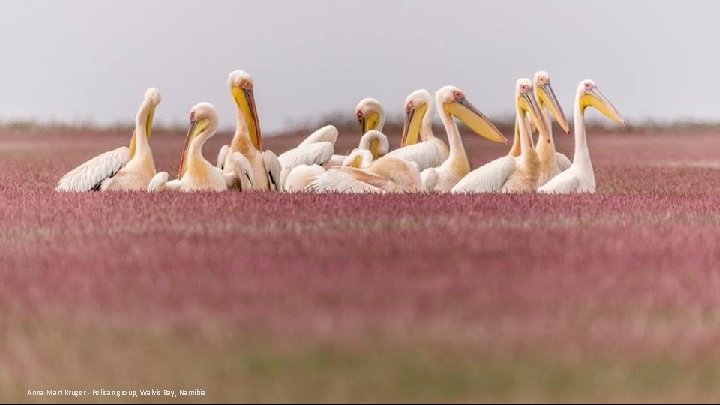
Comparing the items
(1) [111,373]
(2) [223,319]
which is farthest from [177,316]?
(1) [111,373]

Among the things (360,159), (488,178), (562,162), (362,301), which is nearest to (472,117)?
(562,162)

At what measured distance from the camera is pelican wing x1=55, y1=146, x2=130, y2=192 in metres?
14.3

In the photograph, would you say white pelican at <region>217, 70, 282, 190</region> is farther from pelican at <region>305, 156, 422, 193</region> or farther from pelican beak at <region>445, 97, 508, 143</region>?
pelican beak at <region>445, 97, 508, 143</region>

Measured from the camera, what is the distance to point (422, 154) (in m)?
15.4

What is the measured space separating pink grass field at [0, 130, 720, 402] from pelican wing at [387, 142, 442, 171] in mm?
3926

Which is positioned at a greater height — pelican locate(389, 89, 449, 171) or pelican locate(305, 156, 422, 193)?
pelican locate(389, 89, 449, 171)

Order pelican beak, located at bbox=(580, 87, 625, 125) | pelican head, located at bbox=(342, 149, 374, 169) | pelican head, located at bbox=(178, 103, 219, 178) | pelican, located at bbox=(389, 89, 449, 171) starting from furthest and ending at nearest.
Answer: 1. pelican, located at bbox=(389, 89, 449, 171)
2. pelican beak, located at bbox=(580, 87, 625, 125)
3. pelican head, located at bbox=(342, 149, 374, 169)
4. pelican head, located at bbox=(178, 103, 219, 178)

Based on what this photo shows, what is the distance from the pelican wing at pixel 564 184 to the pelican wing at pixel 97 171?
15.5ft

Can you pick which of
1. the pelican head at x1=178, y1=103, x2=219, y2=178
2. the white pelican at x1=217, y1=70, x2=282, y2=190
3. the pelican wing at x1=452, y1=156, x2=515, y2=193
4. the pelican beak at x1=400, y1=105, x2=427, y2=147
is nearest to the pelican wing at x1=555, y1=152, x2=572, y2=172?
the pelican wing at x1=452, y1=156, x2=515, y2=193

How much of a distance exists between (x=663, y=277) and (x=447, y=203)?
3778mm

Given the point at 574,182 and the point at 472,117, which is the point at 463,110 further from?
the point at 574,182

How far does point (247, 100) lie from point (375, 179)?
7.87 feet

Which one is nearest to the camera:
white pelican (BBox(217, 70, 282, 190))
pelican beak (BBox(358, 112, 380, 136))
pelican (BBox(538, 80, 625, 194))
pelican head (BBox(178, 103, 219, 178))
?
pelican (BBox(538, 80, 625, 194))

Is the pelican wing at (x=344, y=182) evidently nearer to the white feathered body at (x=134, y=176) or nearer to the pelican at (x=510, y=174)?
the pelican at (x=510, y=174)
